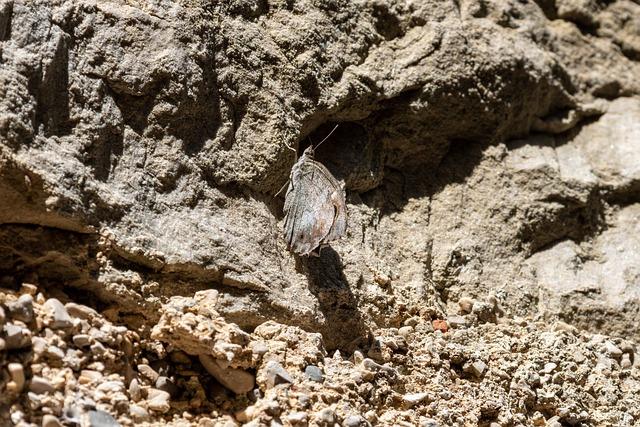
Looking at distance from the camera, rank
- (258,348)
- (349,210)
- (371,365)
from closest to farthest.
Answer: (258,348)
(371,365)
(349,210)

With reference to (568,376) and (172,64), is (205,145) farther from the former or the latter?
(568,376)

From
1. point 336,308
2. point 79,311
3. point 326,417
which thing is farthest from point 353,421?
point 79,311

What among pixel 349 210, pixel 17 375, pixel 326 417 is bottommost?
pixel 326 417

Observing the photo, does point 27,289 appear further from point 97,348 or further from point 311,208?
point 311,208

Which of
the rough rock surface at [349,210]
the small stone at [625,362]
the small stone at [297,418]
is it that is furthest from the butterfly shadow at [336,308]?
the small stone at [625,362]

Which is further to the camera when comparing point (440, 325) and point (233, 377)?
point (440, 325)

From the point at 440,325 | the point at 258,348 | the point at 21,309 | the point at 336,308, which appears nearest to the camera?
the point at 21,309

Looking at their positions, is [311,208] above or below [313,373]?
above
